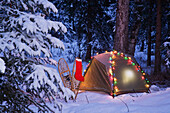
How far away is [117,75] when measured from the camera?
6.51 m

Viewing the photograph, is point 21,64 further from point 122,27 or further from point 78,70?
point 122,27

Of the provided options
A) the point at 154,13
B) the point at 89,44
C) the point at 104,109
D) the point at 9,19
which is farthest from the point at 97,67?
the point at 154,13

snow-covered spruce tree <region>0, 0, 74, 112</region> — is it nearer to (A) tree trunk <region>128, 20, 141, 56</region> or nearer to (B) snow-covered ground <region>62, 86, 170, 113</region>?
(B) snow-covered ground <region>62, 86, 170, 113</region>

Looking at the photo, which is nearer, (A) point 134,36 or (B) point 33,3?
(B) point 33,3

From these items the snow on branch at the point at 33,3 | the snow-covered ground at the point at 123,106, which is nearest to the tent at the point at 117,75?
the snow-covered ground at the point at 123,106

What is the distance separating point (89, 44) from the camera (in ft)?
55.1

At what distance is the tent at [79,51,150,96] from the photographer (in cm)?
643

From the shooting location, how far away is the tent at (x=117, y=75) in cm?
643

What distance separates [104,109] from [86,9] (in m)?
12.5

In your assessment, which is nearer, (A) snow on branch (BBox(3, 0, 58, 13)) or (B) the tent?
(A) snow on branch (BBox(3, 0, 58, 13))

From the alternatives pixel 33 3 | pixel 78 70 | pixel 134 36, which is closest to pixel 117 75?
pixel 78 70

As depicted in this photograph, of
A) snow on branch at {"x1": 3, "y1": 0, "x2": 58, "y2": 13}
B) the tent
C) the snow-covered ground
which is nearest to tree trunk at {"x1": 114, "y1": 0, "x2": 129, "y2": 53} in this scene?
the tent

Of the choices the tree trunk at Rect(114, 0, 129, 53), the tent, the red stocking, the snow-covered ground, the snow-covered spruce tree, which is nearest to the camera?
the snow-covered spruce tree

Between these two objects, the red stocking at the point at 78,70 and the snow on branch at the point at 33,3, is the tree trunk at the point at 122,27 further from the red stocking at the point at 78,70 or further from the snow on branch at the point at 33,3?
the snow on branch at the point at 33,3
